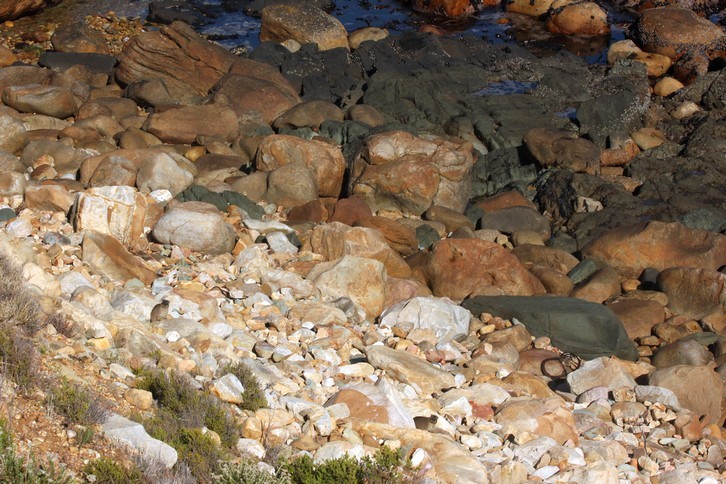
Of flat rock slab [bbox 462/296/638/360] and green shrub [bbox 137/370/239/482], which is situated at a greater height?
green shrub [bbox 137/370/239/482]

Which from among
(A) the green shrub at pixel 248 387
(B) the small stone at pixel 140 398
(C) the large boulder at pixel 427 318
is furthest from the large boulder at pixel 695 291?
(B) the small stone at pixel 140 398

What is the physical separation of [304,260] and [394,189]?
3.65 meters

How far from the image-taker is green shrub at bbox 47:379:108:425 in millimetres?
5020

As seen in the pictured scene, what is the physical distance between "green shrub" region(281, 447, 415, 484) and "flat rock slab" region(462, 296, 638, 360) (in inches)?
212

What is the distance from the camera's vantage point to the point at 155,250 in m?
10.4

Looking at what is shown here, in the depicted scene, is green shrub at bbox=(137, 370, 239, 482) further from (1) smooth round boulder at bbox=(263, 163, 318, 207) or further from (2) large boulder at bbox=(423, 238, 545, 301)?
(1) smooth round boulder at bbox=(263, 163, 318, 207)

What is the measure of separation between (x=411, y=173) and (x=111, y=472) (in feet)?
32.5

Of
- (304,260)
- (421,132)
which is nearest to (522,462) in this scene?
(304,260)

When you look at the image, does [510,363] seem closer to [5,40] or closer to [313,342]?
[313,342]

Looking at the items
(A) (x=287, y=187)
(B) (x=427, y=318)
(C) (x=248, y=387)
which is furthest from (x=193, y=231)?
(C) (x=248, y=387)

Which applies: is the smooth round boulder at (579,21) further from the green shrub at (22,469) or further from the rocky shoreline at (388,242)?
the green shrub at (22,469)

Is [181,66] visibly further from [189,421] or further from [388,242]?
[189,421]

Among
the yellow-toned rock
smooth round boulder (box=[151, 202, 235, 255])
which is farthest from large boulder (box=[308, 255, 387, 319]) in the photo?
the yellow-toned rock

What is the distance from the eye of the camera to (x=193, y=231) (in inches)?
412
